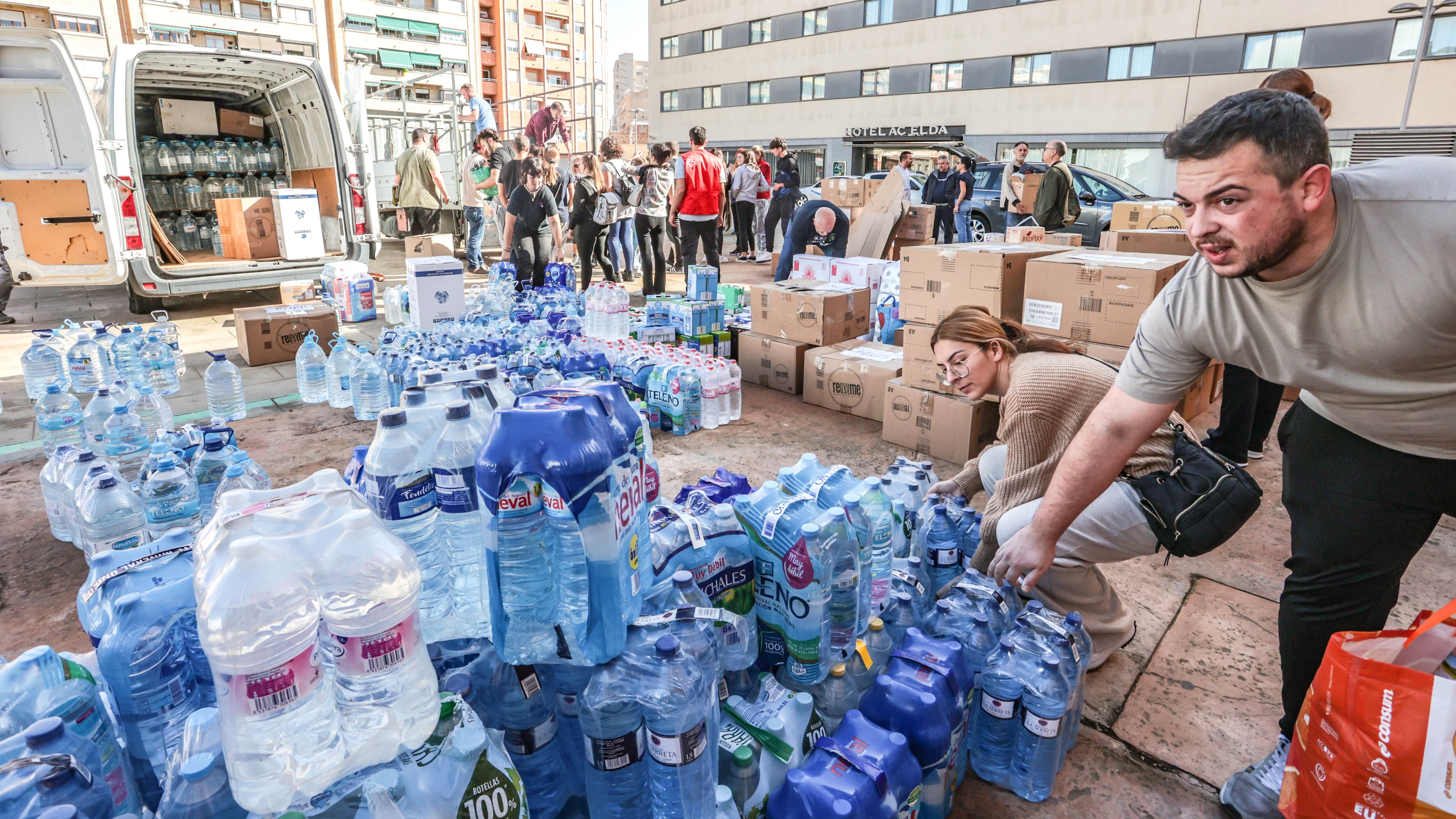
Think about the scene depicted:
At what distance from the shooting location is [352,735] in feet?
3.87

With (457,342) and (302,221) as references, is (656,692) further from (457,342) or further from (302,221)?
(302,221)

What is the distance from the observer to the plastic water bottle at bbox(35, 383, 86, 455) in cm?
392

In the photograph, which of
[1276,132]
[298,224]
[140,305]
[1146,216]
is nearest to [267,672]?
[1276,132]

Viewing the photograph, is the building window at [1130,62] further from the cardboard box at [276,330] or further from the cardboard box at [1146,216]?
the cardboard box at [276,330]

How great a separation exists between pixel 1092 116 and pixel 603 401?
23735 millimetres

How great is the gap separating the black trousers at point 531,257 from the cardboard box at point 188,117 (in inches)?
179

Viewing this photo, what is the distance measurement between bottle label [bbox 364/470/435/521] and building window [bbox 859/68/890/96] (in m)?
28.0

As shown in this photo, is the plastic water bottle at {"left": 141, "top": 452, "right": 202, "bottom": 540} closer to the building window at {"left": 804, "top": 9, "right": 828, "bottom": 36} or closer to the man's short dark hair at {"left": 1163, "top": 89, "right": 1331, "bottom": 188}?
the man's short dark hair at {"left": 1163, "top": 89, "right": 1331, "bottom": 188}

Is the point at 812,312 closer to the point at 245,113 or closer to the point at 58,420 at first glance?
the point at 58,420

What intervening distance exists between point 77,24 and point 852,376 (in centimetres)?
3605

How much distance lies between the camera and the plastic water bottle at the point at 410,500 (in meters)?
1.46

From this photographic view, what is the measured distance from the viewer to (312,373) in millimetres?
5195

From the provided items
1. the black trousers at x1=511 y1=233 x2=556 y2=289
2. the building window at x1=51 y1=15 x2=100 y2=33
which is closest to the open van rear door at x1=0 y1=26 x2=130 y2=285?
the black trousers at x1=511 y1=233 x2=556 y2=289

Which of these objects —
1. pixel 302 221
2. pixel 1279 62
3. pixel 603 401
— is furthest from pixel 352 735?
pixel 1279 62
